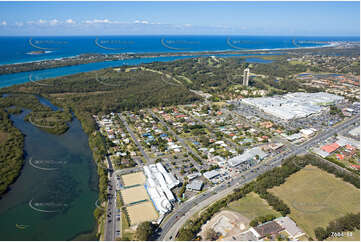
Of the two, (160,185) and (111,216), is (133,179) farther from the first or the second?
(111,216)

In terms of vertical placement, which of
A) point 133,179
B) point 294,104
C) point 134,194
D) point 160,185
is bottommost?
point 134,194

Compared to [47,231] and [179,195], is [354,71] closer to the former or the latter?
[179,195]

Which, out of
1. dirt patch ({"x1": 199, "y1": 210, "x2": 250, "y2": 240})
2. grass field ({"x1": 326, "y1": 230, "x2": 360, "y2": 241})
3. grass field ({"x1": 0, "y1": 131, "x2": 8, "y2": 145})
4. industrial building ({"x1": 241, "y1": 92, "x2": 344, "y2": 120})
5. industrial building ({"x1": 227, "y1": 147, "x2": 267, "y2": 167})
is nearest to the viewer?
grass field ({"x1": 326, "y1": 230, "x2": 360, "y2": 241})

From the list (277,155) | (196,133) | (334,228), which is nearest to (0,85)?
(196,133)

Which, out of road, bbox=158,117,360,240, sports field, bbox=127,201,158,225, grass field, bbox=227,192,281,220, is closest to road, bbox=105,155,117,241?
sports field, bbox=127,201,158,225

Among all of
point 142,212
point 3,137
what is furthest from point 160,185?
point 3,137

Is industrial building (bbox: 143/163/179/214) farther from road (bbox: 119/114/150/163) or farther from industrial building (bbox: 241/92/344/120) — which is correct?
industrial building (bbox: 241/92/344/120)
